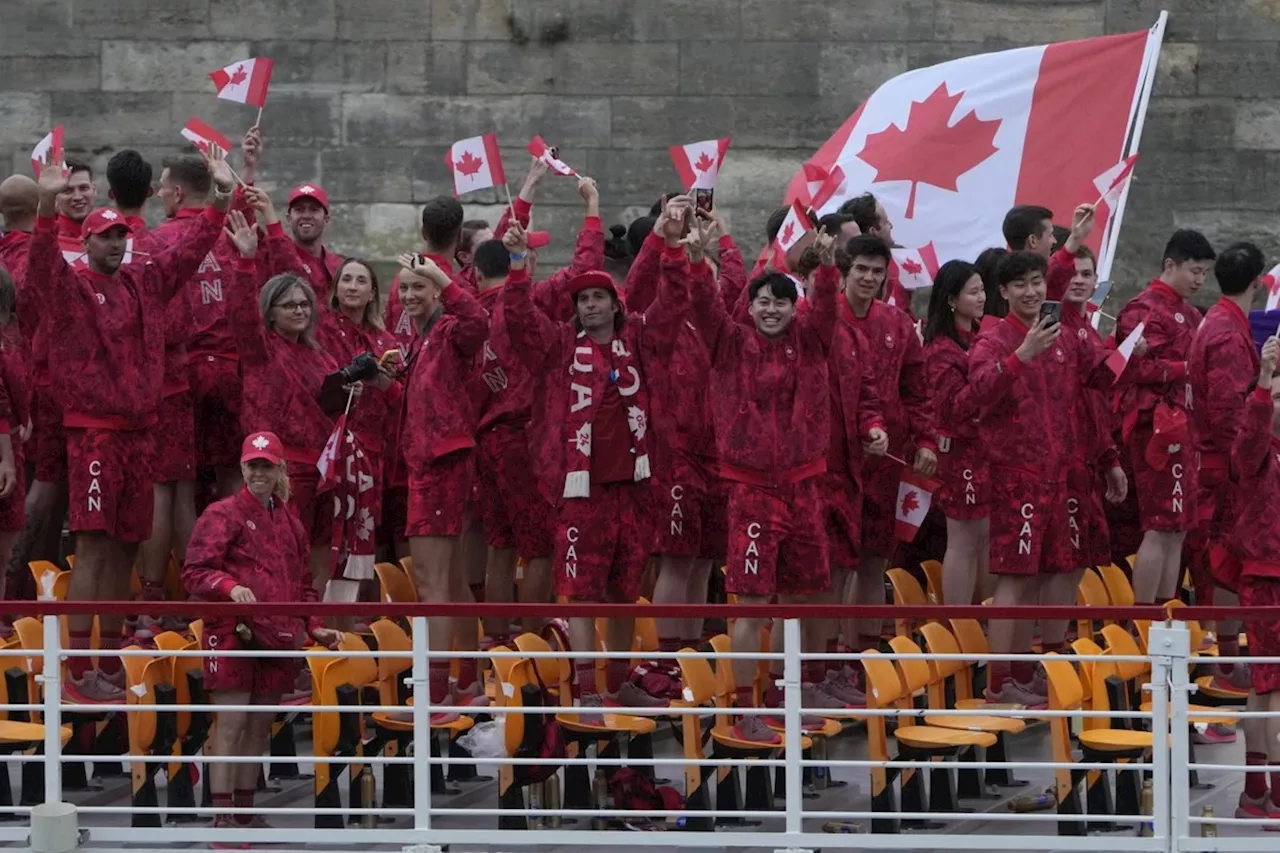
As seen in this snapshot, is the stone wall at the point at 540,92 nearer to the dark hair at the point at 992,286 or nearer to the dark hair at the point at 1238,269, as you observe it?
the dark hair at the point at 992,286

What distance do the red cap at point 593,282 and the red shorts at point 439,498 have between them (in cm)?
91

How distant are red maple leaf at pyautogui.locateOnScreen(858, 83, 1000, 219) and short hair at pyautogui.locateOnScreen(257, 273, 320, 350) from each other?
3.85 m

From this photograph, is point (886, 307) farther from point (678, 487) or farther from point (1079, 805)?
point (1079, 805)

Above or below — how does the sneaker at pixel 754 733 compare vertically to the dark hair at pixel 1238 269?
below

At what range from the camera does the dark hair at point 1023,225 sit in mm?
11180

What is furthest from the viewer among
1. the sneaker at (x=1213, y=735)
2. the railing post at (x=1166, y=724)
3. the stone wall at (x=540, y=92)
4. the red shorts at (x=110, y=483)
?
the stone wall at (x=540, y=92)

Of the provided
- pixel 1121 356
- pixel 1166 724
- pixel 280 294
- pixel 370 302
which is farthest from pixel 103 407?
pixel 1166 724

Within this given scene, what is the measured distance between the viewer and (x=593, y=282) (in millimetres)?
9867

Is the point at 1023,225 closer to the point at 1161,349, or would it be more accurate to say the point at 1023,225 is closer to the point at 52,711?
the point at 1161,349

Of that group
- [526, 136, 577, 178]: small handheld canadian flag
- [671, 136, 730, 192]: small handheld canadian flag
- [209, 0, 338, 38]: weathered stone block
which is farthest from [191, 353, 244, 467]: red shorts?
[209, 0, 338, 38]: weathered stone block

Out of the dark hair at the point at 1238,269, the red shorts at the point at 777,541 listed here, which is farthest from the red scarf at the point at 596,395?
the dark hair at the point at 1238,269

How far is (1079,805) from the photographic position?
8.88 m

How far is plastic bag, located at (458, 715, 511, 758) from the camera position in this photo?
29.6 ft

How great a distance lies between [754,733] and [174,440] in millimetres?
3341
